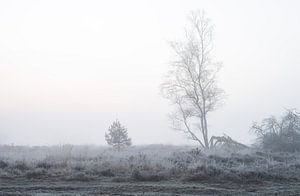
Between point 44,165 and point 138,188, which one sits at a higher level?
point 44,165

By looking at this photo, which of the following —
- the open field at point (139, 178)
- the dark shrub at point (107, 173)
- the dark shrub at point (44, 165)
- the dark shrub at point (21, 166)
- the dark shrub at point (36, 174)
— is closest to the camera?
the open field at point (139, 178)

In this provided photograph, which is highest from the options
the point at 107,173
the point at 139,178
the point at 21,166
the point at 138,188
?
the point at 21,166

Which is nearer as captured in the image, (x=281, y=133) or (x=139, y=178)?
(x=139, y=178)

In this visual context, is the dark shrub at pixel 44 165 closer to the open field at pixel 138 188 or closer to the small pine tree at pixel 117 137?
the open field at pixel 138 188

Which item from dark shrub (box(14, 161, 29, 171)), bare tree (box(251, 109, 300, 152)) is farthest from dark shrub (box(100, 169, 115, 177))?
bare tree (box(251, 109, 300, 152))

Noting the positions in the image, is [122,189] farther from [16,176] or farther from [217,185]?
[16,176]

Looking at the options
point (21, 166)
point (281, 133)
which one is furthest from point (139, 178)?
point (281, 133)

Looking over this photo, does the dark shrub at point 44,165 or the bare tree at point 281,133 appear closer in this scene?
the dark shrub at point 44,165

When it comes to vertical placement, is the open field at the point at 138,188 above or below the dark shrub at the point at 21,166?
below

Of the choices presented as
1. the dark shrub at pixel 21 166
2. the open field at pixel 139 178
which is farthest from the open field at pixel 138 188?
the dark shrub at pixel 21 166

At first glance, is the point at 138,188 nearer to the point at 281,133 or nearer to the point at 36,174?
the point at 36,174

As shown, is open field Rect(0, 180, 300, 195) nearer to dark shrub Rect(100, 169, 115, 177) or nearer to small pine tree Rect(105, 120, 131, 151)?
dark shrub Rect(100, 169, 115, 177)

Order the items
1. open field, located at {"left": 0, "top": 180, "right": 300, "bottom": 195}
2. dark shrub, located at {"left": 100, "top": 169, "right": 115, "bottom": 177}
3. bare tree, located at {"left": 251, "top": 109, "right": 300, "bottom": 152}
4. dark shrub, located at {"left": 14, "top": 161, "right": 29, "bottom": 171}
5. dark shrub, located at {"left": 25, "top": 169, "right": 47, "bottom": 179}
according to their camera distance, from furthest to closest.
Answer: bare tree, located at {"left": 251, "top": 109, "right": 300, "bottom": 152}
dark shrub, located at {"left": 14, "top": 161, "right": 29, "bottom": 171}
dark shrub, located at {"left": 100, "top": 169, "right": 115, "bottom": 177}
dark shrub, located at {"left": 25, "top": 169, "right": 47, "bottom": 179}
open field, located at {"left": 0, "top": 180, "right": 300, "bottom": 195}

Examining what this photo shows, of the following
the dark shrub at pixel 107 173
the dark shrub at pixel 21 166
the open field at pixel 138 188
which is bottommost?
the open field at pixel 138 188
